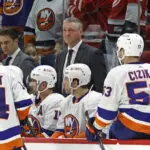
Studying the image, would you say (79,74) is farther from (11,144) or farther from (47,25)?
(47,25)

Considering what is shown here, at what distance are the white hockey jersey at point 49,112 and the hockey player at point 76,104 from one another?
0.17 metres

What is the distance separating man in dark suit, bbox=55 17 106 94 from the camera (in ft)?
21.6

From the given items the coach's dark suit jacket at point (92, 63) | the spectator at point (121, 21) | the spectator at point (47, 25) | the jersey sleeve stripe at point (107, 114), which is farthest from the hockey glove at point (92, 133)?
the spectator at point (47, 25)

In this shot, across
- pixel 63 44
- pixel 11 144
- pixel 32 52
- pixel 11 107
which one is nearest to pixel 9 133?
pixel 11 144

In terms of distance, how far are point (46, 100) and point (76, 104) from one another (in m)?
0.42

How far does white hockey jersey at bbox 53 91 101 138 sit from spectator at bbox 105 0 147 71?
142 centimetres

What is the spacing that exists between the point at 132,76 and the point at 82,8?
2.67 meters

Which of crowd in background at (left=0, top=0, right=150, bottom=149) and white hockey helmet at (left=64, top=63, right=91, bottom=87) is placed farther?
crowd in background at (left=0, top=0, right=150, bottom=149)

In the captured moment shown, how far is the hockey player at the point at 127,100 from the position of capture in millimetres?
5020

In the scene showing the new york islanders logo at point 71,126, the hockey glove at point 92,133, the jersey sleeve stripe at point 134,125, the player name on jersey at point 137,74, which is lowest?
the new york islanders logo at point 71,126

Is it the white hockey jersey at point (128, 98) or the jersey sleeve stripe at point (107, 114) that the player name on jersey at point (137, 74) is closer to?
the white hockey jersey at point (128, 98)

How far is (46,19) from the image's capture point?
7.84 m

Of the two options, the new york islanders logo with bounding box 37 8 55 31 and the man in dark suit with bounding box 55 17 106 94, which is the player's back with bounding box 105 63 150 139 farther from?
the new york islanders logo with bounding box 37 8 55 31

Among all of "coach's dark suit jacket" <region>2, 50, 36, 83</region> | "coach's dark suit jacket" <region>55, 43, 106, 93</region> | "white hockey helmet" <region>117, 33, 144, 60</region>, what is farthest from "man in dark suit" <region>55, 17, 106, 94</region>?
"white hockey helmet" <region>117, 33, 144, 60</region>
